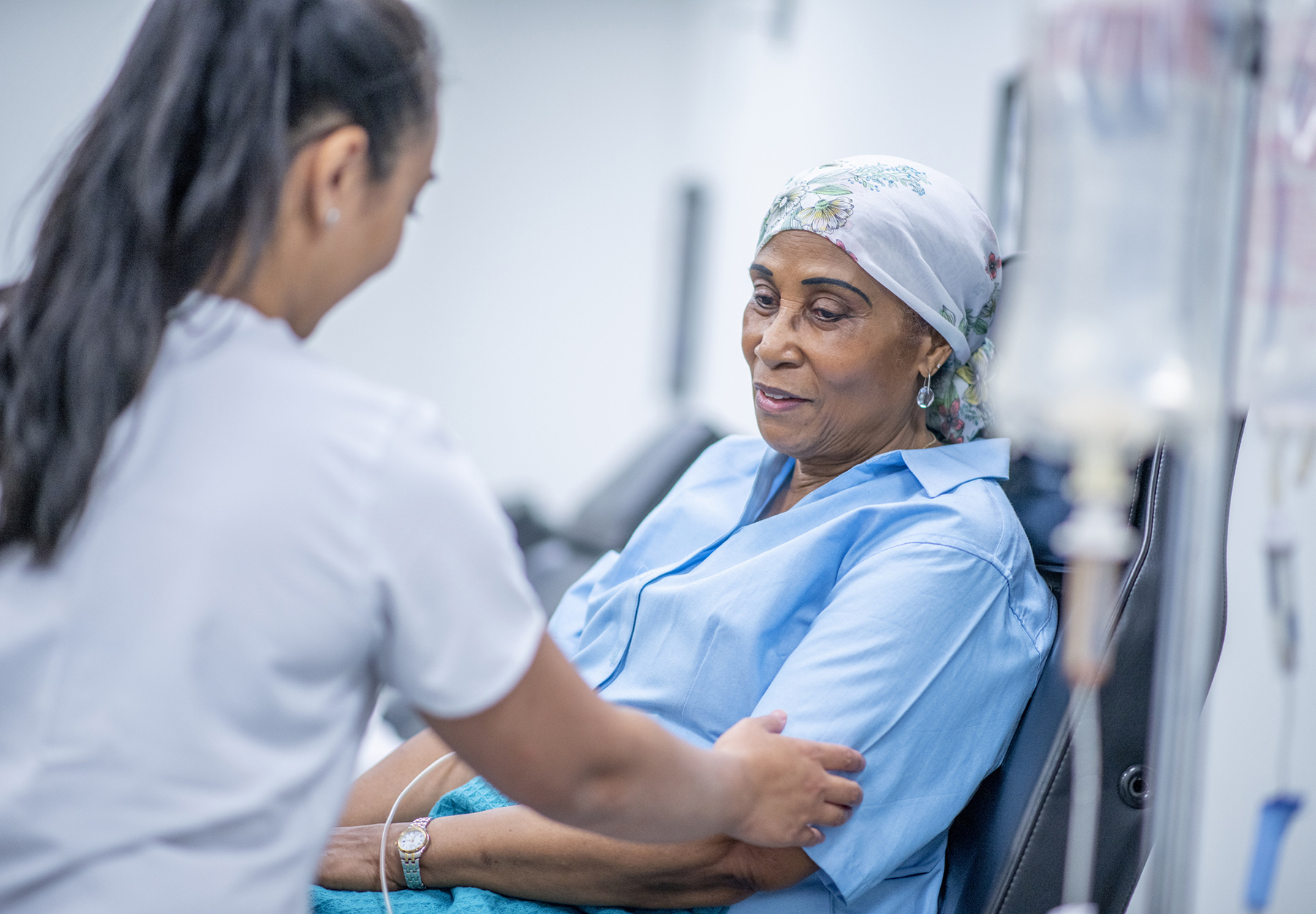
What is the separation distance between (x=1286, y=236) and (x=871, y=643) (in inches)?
20.9

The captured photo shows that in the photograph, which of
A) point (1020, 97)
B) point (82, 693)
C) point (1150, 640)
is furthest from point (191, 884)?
point (1020, 97)

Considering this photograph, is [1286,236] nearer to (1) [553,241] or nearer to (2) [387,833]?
(2) [387,833]

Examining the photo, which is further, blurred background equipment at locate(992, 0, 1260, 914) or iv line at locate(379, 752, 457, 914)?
iv line at locate(379, 752, 457, 914)

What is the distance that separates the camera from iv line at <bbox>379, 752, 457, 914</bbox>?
114cm

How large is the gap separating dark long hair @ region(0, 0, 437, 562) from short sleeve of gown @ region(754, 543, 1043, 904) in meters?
0.66

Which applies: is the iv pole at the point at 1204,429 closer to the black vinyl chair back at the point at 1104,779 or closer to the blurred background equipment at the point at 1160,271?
the blurred background equipment at the point at 1160,271

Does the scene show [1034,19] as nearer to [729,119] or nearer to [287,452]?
[287,452]

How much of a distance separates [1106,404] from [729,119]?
4.07 m

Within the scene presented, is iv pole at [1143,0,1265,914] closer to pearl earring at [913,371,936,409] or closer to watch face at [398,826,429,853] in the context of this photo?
pearl earring at [913,371,936,409]

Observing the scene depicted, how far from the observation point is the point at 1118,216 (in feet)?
2.27

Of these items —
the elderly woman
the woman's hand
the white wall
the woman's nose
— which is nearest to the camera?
the elderly woman

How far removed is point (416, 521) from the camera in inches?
27.1

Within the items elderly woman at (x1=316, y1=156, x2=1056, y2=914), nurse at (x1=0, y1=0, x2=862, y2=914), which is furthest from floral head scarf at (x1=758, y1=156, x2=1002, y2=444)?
nurse at (x1=0, y1=0, x2=862, y2=914)

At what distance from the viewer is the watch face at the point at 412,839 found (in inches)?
46.6
